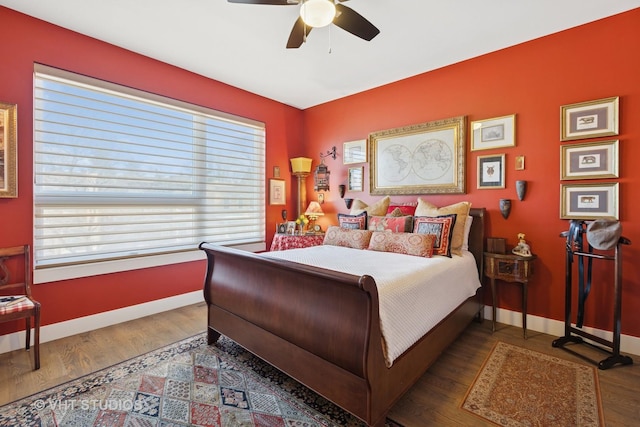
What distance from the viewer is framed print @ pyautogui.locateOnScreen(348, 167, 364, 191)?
4.24 meters

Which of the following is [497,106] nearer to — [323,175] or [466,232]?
[466,232]

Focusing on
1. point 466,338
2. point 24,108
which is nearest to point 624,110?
point 466,338

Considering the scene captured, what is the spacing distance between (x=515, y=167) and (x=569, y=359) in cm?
176

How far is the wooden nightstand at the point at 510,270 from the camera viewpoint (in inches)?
106

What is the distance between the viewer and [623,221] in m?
2.47

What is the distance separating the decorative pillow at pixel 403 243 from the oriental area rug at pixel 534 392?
3.25 ft

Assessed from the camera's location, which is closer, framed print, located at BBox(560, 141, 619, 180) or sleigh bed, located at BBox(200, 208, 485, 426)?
sleigh bed, located at BBox(200, 208, 485, 426)

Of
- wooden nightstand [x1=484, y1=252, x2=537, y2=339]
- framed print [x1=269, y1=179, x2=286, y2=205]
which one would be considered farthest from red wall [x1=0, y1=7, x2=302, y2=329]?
wooden nightstand [x1=484, y1=252, x2=537, y2=339]

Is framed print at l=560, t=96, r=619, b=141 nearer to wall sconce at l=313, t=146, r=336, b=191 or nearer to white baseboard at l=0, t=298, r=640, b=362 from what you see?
white baseboard at l=0, t=298, r=640, b=362

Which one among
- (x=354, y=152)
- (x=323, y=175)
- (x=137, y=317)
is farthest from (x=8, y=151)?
(x=354, y=152)

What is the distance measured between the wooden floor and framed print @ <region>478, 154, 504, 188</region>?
1.48m

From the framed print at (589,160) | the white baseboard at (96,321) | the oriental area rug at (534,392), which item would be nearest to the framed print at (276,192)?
the white baseboard at (96,321)

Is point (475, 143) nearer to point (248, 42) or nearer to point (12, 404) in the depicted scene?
point (248, 42)

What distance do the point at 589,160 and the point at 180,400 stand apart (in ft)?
12.2
